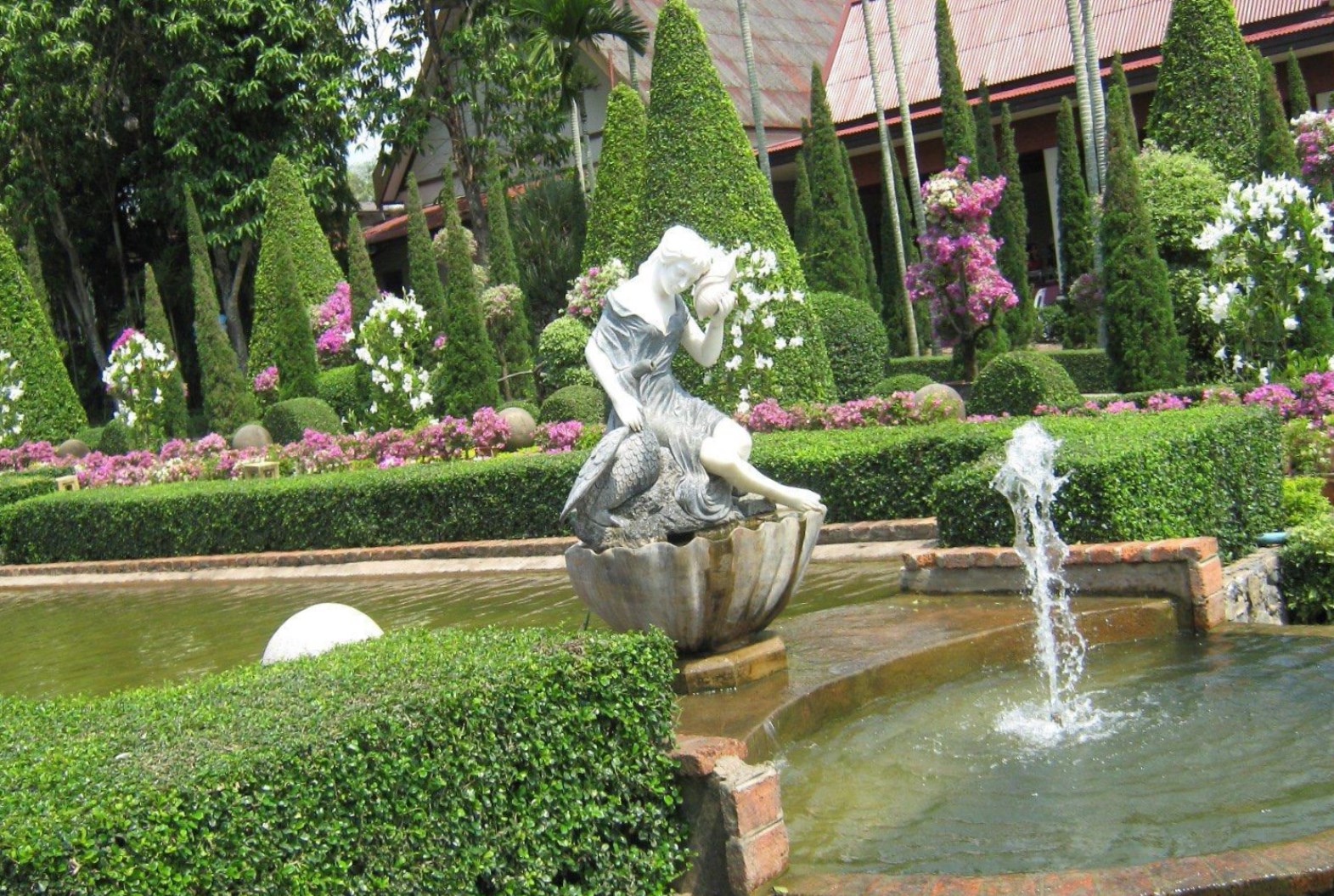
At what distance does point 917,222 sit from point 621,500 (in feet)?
67.5

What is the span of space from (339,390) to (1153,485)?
18291mm

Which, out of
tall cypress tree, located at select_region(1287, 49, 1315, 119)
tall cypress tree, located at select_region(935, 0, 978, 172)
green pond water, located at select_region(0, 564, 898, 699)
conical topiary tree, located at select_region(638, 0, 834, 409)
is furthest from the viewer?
tall cypress tree, located at select_region(935, 0, 978, 172)

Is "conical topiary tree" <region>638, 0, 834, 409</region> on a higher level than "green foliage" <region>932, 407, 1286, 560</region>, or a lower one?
higher

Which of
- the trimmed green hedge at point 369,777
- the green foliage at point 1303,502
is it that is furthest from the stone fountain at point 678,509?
the green foliage at point 1303,502

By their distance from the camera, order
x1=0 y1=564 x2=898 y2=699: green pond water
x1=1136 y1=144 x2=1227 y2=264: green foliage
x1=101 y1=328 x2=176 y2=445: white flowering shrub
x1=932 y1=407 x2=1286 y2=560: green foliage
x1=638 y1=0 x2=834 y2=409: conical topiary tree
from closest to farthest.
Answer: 1. x1=932 y1=407 x2=1286 y2=560: green foliage
2. x1=0 y1=564 x2=898 y2=699: green pond water
3. x1=638 y1=0 x2=834 y2=409: conical topiary tree
4. x1=1136 y1=144 x2=1227 y2=264: green foliage
5. x1=101 y1=328 x2=176 y2=445: white flowering shrub

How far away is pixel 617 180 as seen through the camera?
64.0 feet

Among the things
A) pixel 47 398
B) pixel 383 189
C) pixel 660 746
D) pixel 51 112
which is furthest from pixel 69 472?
pixel 660 746

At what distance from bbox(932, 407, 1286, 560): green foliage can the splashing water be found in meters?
0.10

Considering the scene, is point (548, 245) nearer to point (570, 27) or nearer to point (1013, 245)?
point (570, 27)

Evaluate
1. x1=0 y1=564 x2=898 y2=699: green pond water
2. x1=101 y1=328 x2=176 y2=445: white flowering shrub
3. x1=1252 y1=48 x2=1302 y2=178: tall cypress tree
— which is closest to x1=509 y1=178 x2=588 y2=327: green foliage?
x1=101 y1=328 x2=176 y2=445: white flowering shrub

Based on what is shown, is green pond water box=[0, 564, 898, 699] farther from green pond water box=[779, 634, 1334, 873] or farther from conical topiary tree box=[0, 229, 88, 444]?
conical topiary tree box=[0, 229, 88, 444]

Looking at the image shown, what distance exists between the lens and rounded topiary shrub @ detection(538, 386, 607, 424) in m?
16.3

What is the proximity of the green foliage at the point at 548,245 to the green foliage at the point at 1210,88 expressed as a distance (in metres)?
11.2

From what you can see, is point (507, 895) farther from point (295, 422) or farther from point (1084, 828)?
point (295, 422)
